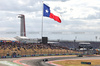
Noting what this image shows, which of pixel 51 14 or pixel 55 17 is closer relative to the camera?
pixel 55 17

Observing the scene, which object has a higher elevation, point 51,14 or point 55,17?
point 51,14

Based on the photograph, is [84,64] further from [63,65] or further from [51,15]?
[51,15]

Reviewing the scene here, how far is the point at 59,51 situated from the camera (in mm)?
67812

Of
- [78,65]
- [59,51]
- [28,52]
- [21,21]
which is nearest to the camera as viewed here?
[78,65]

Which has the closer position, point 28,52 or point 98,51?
point 28,52

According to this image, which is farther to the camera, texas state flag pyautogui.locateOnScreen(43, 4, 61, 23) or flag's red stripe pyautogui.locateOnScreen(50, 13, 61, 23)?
texas state flag pyautogui.locateOnScreen(43, 4, 61, 23)

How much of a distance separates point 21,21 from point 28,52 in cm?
7241

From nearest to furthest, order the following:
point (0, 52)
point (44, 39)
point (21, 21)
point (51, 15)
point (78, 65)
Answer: point (78, 65) < point (51, 15) < point (0, 52) < point (44, 39) < point (21, 21)

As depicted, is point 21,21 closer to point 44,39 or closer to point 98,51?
point 44,39

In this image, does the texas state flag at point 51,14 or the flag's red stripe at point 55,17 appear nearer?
the flag's red stripe at point 55,17

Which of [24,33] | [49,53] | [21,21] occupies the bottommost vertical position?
[49,53]

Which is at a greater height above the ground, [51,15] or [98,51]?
[51,15]

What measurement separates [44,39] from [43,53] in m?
20.4

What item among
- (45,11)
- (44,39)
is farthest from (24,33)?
(45,11)
